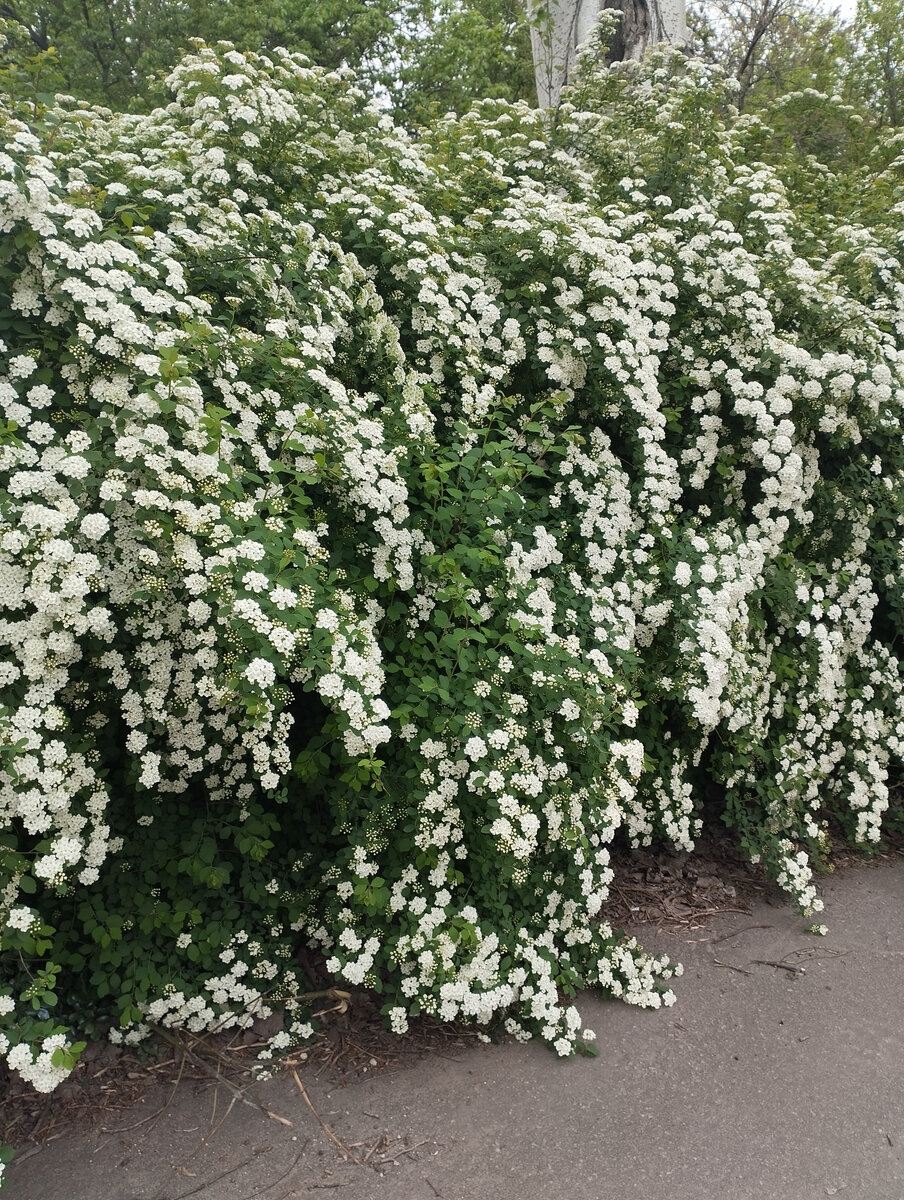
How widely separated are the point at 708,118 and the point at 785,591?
11.3ft

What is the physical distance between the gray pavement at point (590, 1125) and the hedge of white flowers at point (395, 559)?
24 cm

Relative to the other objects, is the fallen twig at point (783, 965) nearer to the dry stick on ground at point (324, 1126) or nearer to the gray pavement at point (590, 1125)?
the gray pavement at point (590, 1125)

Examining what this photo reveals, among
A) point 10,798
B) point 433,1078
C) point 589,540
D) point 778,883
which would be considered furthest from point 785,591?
point 10,798

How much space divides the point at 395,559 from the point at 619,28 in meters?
7.69

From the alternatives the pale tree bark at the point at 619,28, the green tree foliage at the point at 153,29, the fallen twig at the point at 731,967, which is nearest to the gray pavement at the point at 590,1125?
the fallen twig at the point at 731,967

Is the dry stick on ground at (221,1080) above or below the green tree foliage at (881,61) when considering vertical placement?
below

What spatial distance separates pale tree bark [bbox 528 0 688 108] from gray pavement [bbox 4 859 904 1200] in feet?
26.7

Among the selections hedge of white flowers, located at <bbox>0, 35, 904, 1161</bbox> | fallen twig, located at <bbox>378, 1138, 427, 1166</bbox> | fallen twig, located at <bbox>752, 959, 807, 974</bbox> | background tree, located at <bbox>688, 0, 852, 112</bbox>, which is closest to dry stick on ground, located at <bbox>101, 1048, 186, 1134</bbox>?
hedge of white flowers, located at <bbox>0, 35, 904, 1161</bbox>

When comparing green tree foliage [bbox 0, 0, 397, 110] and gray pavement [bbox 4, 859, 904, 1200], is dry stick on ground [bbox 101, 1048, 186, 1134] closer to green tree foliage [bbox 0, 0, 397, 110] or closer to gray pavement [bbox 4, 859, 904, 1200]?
gray pavement [bbox 4, 859, 904, 1200]

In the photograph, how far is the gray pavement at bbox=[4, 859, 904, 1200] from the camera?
9.11 ft

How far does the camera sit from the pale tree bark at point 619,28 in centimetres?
841

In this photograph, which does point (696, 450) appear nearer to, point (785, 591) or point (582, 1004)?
point (785, 591)

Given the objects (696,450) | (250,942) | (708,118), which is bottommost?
(250,942)

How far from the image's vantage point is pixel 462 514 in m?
3.53
